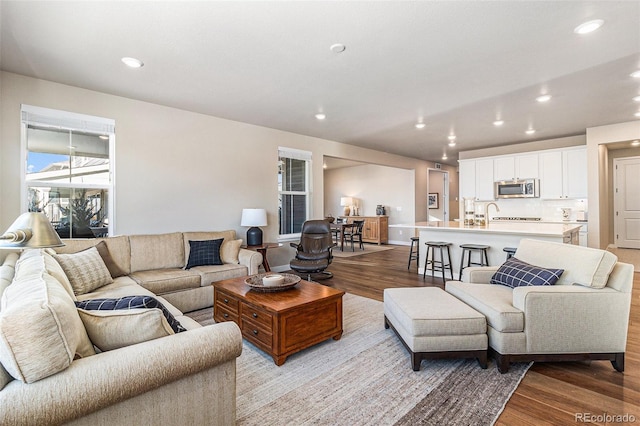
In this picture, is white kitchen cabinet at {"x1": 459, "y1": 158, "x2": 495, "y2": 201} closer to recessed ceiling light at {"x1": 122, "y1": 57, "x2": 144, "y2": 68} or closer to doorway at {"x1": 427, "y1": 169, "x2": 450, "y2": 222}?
doorway at {"x1": 427, "y1": 169, "x2": 450, "y2": 222}

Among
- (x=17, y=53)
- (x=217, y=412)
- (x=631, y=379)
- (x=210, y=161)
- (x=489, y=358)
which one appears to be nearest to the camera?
(x=217, y=412)

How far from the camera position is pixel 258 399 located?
1.96m

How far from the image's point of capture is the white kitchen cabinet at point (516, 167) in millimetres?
6586

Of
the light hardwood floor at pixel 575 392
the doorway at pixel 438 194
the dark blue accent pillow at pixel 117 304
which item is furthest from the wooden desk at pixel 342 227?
the dark blue accent pillow at pixel 117 304

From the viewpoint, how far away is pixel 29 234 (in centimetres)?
126

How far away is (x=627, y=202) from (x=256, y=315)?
9653mm

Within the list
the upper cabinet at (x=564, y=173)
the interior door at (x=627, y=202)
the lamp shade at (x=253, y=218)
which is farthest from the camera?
the interior door at (x=627, y=202)

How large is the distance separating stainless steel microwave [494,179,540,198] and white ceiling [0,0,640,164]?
2005 millimetres

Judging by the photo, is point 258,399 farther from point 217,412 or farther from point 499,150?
point 499,150

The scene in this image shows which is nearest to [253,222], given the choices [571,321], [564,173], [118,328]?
[118,328]

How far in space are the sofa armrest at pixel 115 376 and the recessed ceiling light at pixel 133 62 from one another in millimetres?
2814

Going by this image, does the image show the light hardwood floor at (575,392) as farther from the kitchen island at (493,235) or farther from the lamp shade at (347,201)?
the lamp shade at (347,201)

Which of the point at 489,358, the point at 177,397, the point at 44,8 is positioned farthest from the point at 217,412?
the point at 44,8

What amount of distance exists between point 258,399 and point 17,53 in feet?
12.2
